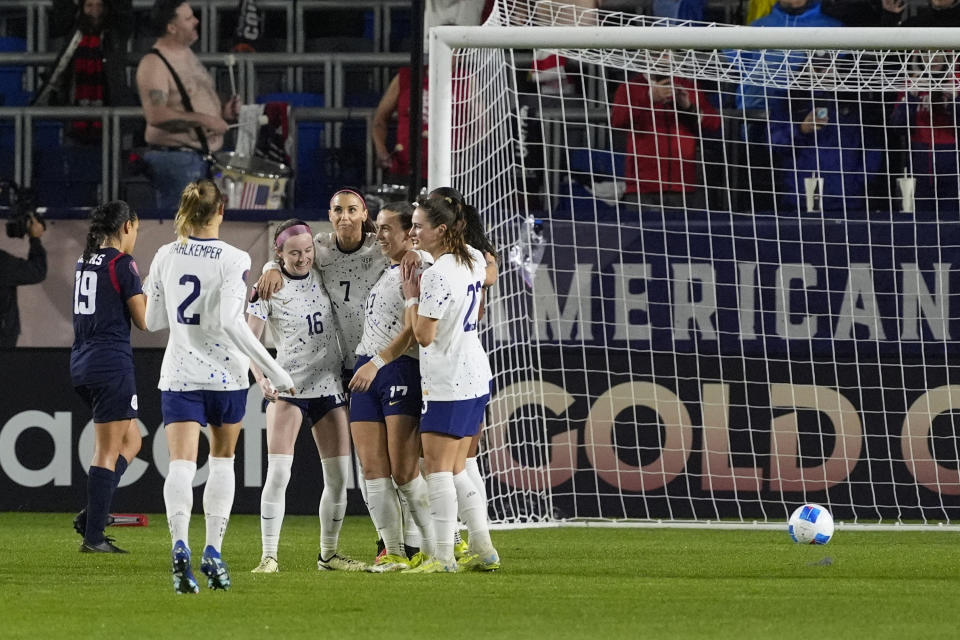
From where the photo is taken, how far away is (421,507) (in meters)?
6.93

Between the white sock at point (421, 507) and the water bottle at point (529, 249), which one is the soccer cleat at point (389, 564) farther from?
the water bottle at point (529, 249)

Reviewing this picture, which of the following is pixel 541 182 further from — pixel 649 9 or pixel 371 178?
pixel 649 9

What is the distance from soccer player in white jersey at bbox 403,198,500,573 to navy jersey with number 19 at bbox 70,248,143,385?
2387mm

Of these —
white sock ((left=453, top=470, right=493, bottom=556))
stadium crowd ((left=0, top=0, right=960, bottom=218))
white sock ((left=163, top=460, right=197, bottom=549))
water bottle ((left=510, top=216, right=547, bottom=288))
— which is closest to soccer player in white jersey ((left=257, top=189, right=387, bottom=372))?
white sock ((left=453, top=470, right=493, bottom=556))

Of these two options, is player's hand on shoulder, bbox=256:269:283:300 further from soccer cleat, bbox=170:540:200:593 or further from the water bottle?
the water bottle

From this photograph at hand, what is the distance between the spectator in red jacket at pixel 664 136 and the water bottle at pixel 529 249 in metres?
0.81

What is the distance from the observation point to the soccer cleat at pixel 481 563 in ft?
22.7

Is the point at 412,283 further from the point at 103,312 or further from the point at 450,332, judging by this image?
the point at 103,312

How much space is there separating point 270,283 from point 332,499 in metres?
1.07

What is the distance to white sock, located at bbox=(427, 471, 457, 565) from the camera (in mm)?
6582

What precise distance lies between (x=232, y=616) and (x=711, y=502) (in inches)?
245

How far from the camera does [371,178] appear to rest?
1296 cm

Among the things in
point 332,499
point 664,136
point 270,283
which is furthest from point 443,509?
point 664,136

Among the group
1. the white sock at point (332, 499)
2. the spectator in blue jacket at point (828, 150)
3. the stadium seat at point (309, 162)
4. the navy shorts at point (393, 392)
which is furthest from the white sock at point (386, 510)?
the stadium seat at point (309, 162)
